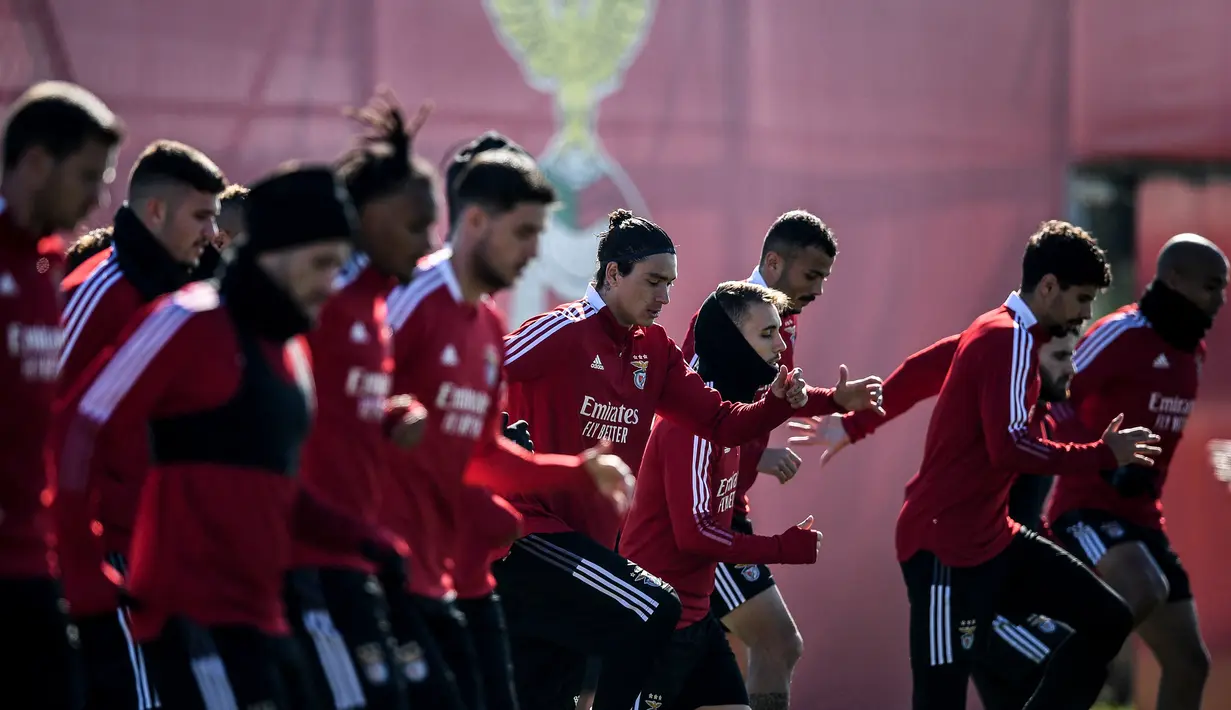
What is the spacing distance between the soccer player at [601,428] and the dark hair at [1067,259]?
4.05ft

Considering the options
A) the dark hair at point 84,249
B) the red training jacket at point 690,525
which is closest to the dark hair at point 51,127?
the dark hair at point 84,249

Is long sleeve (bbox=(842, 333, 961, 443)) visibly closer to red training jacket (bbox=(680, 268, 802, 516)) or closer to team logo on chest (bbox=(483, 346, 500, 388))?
red training jacket (bbox=(680, 268, 802, 516))

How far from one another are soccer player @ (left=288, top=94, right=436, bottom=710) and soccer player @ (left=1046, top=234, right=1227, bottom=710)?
14.7ft

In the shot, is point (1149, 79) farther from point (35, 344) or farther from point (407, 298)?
point (35, 344)

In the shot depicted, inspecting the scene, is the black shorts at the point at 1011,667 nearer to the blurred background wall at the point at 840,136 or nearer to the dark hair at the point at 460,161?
the blurred background wall at the point at 840,136

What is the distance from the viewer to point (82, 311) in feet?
16.0

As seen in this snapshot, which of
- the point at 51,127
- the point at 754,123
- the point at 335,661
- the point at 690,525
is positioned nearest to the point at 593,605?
the point at 690,525

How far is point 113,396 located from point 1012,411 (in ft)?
12.1

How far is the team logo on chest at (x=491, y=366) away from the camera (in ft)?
15.8

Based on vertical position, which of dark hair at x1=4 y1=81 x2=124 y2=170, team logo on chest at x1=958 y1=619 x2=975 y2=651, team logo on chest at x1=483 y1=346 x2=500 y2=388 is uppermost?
dark hair at x1=4 y1=81 x2=124 y2=170

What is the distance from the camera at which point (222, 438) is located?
394 centimetres

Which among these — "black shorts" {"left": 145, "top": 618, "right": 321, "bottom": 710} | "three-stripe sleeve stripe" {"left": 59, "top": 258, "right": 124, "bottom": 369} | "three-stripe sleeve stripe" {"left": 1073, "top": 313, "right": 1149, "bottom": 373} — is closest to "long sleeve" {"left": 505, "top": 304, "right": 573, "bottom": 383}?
"three-stripe sleeve stripe" {"left": 59, "top": 258, "right": 124, "bottom": 369}

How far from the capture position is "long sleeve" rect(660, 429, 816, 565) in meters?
6.09

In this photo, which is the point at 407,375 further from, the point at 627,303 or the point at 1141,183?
the point at 1141,183
